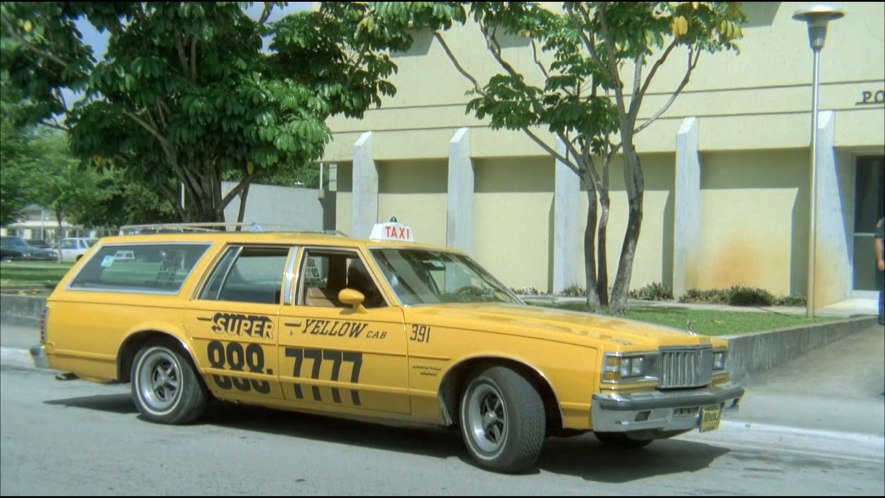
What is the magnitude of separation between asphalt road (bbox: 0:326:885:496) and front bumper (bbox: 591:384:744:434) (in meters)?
0.43

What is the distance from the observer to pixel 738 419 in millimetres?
9406

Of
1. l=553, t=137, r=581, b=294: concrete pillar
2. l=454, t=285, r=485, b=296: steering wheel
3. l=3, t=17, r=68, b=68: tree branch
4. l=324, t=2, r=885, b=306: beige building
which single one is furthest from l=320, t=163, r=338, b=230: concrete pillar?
l=454, t=285, r=485, b=296: steering wheel

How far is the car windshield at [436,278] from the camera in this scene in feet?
26.2

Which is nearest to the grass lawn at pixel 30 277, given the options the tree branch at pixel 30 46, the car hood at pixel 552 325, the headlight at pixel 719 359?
the tree branch at pixel 30 46

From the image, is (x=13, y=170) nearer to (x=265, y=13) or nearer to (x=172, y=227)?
(x=265, y=13)

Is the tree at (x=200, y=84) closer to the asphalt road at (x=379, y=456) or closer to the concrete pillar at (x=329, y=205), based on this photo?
the asphalt road at (x=379, y=456)

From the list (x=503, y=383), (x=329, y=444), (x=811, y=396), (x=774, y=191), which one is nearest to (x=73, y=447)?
(x=329, y=444)

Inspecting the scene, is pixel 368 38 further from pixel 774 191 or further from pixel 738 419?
pixel 774 191

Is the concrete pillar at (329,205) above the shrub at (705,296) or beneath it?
above

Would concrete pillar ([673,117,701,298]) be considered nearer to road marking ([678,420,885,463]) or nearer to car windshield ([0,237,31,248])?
road marking ([678,420,885,463])

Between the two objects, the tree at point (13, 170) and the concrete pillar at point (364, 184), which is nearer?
the tree at point (13, 170)

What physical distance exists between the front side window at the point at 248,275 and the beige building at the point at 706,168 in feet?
42.4

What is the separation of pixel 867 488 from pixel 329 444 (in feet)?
13.2

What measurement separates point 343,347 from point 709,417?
272 centimetres
